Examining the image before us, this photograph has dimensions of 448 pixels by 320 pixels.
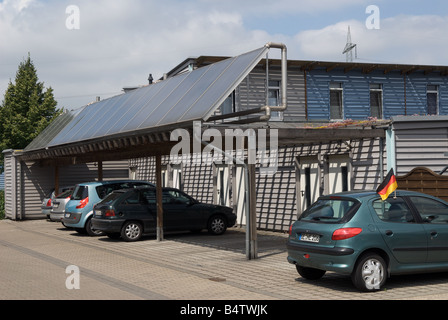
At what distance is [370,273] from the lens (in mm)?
9180

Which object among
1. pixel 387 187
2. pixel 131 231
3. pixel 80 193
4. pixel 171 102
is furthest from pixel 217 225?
pixel 387 187

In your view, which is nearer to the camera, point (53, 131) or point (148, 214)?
point (148, 214)

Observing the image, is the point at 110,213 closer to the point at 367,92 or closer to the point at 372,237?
the point at 372,237

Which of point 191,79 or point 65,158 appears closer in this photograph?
point 191,79

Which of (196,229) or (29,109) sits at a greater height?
(29,109)

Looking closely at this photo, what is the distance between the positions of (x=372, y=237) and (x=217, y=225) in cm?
992

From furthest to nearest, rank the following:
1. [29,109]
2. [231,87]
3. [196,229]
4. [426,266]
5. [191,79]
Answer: [29,109] < [196,229] < [191,79] < [231,87] < [426,266]

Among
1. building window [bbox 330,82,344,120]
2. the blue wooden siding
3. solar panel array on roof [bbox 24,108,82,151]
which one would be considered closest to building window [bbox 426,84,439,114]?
the blue wooden siding

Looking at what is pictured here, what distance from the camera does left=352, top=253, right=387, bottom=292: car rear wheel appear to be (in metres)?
9.11

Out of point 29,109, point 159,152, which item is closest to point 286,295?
point 159,152

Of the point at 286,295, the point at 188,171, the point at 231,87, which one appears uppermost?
the point at 231,87

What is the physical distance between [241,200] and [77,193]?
5692 millimetres
